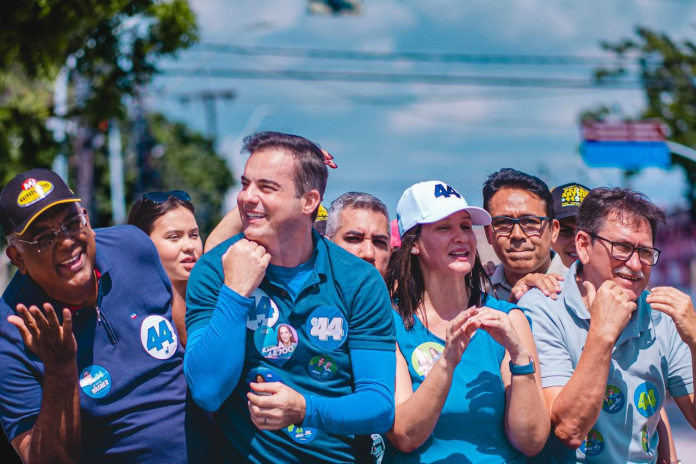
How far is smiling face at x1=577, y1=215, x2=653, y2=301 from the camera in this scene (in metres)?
3.26

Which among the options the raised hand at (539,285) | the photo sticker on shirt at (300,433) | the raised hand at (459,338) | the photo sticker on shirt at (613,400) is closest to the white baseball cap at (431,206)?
the raised hand at (539,285)

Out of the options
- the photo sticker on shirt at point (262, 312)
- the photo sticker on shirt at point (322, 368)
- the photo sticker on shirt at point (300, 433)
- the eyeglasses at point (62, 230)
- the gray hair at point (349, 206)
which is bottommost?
the photo sticker on shirt at point (300, 433)

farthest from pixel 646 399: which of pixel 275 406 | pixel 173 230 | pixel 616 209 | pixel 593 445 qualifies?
pixel 173 230

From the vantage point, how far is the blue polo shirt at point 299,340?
2836 millimetres

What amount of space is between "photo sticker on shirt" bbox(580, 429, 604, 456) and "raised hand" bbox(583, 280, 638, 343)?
1.55 feet

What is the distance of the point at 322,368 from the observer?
2.88m

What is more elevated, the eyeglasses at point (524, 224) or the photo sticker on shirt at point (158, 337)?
the eyeglasses at point (524, 224)

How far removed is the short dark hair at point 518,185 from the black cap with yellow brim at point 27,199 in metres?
2.27

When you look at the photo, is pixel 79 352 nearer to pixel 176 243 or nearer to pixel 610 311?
pixel 176 243

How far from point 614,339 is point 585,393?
0.26 metres

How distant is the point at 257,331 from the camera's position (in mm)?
2836

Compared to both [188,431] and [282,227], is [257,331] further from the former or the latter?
[188,431]

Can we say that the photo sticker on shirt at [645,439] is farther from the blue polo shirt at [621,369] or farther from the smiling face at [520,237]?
the smiling face at [520,237]

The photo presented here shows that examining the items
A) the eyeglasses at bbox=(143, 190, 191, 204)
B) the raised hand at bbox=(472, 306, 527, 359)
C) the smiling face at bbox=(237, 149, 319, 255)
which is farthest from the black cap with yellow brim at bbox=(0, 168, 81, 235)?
the raised hand at bbox=(472, 306, 527, 359)
